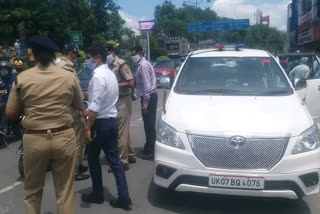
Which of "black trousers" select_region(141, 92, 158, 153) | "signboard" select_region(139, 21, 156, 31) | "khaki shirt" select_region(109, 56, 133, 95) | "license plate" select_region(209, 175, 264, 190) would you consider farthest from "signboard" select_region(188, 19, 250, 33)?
"license plate" select_region(209, 175, 264, 190)

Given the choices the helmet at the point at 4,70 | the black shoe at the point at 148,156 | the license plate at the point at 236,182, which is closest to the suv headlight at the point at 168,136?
the license plate at the point at 236,182

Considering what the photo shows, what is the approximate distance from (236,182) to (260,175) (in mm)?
262

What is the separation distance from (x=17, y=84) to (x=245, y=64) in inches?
145

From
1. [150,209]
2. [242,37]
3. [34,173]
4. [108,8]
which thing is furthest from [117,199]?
[242,37]

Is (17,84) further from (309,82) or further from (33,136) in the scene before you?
(309,82)

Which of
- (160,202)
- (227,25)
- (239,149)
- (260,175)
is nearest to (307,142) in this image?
(260,175)

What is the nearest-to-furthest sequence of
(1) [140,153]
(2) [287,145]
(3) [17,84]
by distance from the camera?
(3) [17,84], (2) [287,145], (1) [140,153]

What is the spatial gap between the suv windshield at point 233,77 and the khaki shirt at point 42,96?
2.34m

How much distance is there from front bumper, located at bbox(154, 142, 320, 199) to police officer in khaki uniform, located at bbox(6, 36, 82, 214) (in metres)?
1.28

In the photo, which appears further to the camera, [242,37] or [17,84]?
[242,37]

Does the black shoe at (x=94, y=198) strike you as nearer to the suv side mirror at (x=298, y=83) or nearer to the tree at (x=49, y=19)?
the suv side mirror at (x=298, y=83)

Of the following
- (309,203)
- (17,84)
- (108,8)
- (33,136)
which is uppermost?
(108,8)

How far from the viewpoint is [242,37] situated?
78375 millimetres

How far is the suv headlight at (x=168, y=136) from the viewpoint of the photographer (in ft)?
14.1
